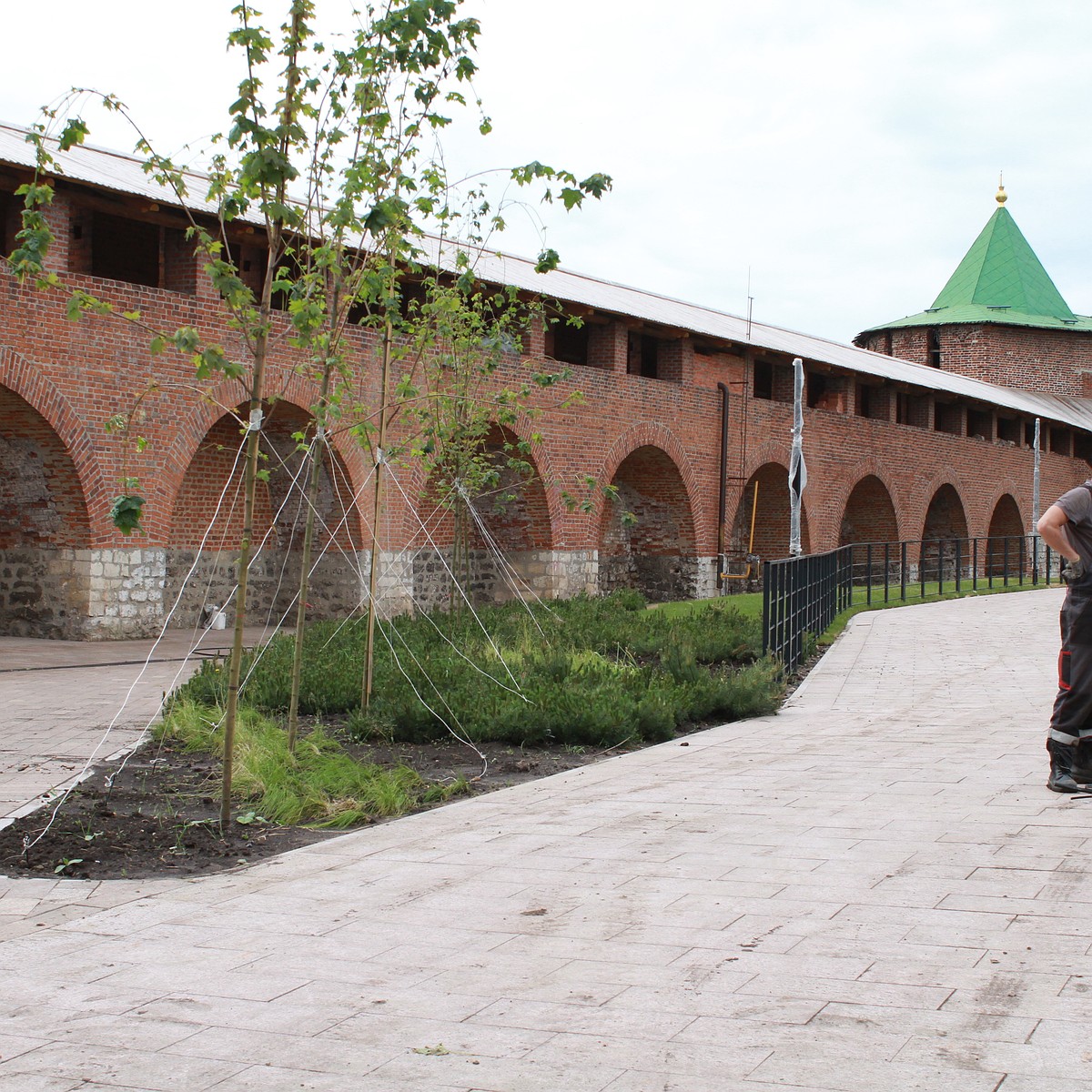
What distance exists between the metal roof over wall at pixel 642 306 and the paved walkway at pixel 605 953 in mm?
4100

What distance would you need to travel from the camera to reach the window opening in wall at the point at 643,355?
2208cm

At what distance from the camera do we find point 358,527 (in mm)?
16328

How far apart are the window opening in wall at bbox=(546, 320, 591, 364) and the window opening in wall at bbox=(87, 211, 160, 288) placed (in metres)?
6.94

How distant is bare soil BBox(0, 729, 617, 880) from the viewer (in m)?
4.63

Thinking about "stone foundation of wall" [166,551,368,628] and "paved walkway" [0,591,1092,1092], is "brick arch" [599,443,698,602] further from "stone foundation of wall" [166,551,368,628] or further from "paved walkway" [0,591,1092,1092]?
"paved walkway" [0,591,1092,1092]

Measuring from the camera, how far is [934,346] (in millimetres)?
Answer: 42094

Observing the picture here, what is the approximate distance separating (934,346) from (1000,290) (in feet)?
10.0

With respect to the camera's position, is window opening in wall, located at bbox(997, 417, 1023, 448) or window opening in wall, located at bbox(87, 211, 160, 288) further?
window opening in wall, located at bbox(997, 417, 1023, 448)

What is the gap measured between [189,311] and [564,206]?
9.07 metres

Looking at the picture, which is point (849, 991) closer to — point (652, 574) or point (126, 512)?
point (126, 512)

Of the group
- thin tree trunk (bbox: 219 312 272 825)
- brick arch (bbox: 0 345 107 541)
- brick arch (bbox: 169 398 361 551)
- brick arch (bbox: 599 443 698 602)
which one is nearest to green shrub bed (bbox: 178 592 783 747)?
thin tree trunk (bbox: 219 312 272 825)

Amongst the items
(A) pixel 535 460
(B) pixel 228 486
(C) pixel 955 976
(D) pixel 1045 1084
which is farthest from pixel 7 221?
(D) pixel 1045 1084

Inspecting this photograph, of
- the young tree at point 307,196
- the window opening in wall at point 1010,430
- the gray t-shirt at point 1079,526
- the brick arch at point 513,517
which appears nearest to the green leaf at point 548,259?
the young tree at point 307,196

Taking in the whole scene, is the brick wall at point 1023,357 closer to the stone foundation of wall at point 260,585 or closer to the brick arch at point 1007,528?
the brick arch at point 1007,528
